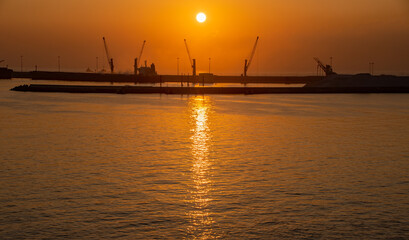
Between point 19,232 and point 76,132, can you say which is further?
point 76,132

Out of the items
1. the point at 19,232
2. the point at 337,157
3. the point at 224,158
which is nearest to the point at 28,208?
the point at 19,232

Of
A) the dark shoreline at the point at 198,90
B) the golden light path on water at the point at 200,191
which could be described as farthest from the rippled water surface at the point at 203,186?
the dark shoreline at the point at 198,90

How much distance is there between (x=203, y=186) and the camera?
16391 millimetres

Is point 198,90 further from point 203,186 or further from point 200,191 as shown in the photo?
point 200,191

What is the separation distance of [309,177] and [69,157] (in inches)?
466

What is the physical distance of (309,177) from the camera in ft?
59.2

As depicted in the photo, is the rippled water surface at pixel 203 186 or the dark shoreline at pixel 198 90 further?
the dark shoreline at pixel 198 90

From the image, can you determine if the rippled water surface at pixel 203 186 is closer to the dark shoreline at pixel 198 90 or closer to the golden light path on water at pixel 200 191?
the golden light path on water at pixel 200 191

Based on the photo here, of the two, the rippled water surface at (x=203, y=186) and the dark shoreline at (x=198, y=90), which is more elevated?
the dark shoreline at (x=198, y=90)

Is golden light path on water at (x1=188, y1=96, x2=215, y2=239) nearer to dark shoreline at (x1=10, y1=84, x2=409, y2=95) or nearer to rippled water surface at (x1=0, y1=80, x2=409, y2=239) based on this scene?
rippled water surface at (x1=0, y1=80, x2=409, y2=239)

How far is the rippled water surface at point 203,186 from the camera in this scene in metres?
11.7

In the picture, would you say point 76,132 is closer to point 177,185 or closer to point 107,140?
point 107,140

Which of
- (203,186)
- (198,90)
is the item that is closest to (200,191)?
(203,186)

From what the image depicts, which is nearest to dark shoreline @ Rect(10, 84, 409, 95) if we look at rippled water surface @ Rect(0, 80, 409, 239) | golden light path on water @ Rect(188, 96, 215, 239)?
rippled water surface @ Rect(0, 80, 409, 239)
